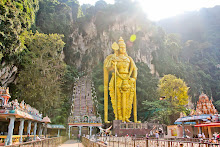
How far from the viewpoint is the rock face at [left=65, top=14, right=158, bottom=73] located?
33.6 meters

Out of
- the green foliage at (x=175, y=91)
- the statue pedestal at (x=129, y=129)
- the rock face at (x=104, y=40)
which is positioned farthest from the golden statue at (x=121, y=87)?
the rock face at (x=104, y=40)

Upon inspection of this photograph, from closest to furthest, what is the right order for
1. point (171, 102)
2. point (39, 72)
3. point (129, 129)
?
point (129, 129)
point (39, 72)
point (171, 102)

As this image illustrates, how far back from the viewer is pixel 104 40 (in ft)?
113

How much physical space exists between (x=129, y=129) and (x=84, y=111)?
7.68m

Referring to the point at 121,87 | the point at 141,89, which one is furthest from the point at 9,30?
the point at 141,89

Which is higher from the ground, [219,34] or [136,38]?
[219,34]

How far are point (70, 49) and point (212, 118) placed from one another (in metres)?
27.0

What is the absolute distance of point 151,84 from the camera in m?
28.4

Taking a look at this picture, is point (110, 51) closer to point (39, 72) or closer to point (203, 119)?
point (39, 72)

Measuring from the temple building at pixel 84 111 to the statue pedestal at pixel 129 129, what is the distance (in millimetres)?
2175

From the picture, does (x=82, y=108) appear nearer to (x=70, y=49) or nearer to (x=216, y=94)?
(x=70, y=49)

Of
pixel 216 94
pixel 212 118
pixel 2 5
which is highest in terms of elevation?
pixel 2 5

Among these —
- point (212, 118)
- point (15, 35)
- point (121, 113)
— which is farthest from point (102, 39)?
point (212, 118)

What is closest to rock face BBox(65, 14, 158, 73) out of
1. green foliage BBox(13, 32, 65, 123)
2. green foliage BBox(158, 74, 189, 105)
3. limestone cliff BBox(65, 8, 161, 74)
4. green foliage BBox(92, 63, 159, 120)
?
limestone cliff BBox(65, 8, 161, 74)
